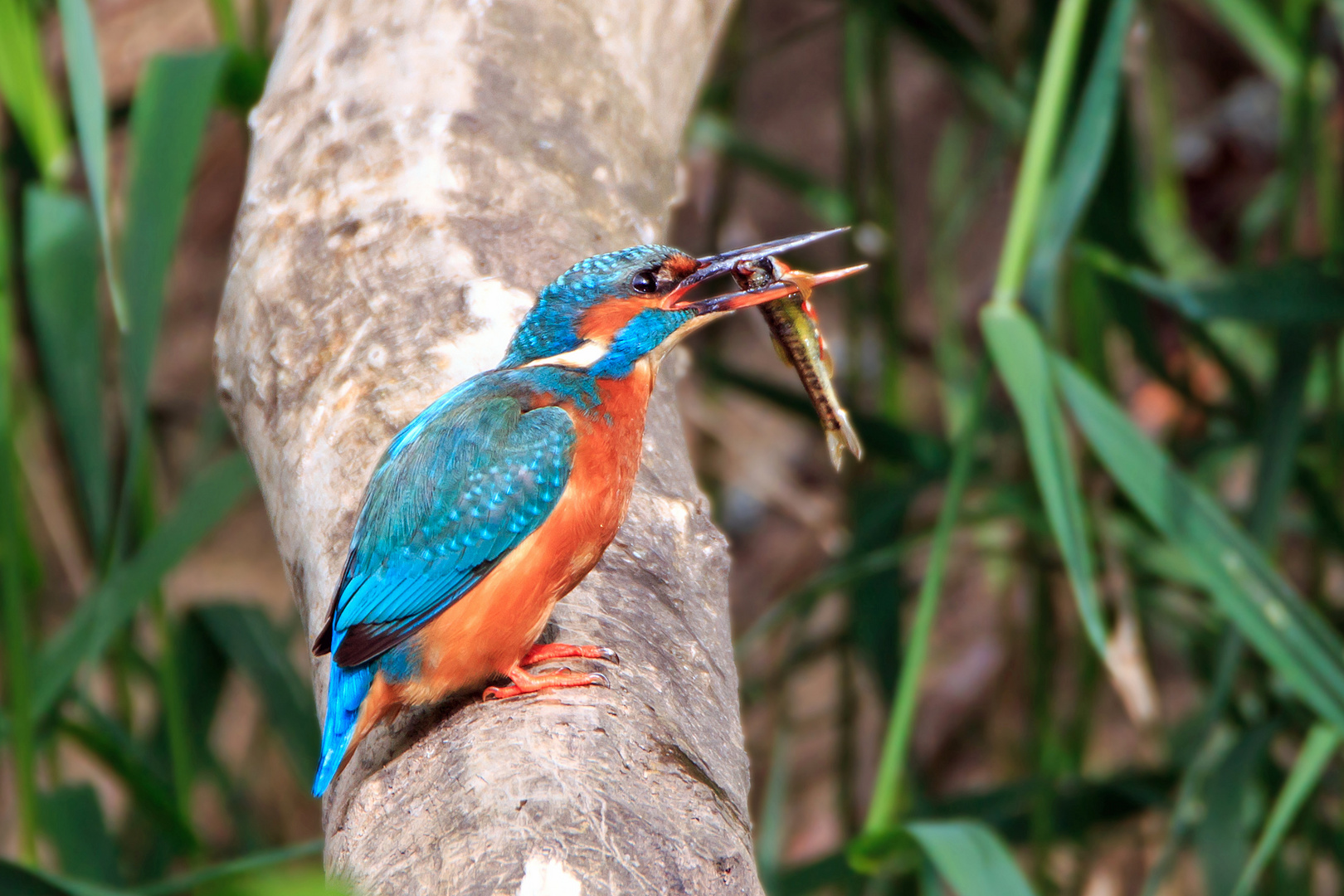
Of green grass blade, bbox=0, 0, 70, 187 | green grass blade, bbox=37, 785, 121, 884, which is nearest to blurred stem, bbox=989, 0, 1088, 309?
green grass blade, bbox=0, 0, 70, 187

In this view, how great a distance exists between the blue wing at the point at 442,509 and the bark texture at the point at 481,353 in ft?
0.27

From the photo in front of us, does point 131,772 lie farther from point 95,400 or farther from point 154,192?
point 154,192

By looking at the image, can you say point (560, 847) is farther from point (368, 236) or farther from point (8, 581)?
point (8, 581)

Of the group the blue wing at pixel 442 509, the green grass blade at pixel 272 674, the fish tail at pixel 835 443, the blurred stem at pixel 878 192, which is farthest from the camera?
the blurred stem at pixel 878 192

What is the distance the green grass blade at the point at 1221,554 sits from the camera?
1.65 m

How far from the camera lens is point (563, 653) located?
135 centimetres

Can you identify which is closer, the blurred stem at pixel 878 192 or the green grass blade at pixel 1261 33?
the green grass blade at pixel 1261 33

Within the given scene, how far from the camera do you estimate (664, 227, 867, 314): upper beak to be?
1.56 meters

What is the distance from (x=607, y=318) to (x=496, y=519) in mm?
333

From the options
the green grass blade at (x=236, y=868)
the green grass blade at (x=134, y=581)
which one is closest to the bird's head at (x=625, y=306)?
the green grass blade at (x=134, y=581)

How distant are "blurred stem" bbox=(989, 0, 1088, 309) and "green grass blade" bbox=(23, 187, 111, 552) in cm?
119

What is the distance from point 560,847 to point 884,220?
2.06m

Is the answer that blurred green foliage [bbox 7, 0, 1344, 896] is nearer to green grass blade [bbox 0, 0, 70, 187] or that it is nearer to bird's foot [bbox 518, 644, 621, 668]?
green grass blade [bbox 0, 0, 70, 187]

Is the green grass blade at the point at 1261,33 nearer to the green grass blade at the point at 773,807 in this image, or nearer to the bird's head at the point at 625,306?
the bird's head at the point at 625,306
